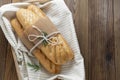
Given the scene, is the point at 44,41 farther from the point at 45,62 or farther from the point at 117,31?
the point at 117,31

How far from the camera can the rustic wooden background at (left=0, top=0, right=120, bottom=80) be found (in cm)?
91

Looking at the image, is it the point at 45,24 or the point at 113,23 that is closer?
the point at 45,24

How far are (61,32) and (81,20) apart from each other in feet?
0.47

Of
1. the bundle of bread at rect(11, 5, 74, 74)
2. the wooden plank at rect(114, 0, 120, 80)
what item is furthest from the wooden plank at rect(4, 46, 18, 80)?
the wooden plank at rect(114, 0, 120, 80)

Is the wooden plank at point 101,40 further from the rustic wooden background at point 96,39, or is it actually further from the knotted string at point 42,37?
the knotted string at point 42,37

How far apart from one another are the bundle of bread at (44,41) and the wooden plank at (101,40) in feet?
0.49

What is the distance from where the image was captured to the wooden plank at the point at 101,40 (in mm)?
927

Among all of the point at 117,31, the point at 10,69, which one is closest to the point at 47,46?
the point at 10,69

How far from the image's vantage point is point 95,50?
955 millimetres

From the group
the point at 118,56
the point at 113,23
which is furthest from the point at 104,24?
the point at 118,56

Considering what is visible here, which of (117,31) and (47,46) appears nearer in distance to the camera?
(47,46)

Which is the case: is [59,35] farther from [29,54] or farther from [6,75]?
[6,75]

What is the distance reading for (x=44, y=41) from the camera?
824 millimetres

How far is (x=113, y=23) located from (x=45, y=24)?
0.32 m
